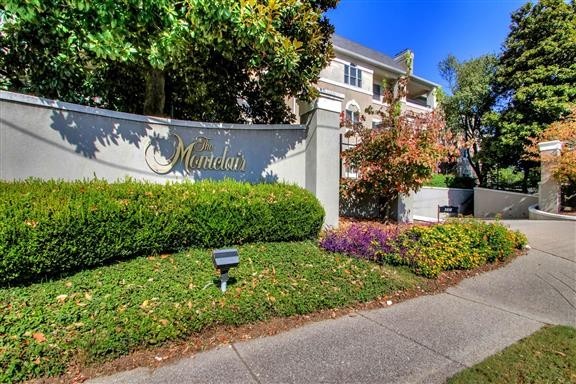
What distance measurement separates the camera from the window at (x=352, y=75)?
20656 mm

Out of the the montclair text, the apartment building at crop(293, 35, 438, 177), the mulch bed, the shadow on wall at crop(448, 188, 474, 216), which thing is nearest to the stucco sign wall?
the the montclair text

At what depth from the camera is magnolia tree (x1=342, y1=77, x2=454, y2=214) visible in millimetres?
7703

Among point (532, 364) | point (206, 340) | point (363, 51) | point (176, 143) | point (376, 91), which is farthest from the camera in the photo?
point (376, 91)

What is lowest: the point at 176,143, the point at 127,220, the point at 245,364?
the point at 245,364

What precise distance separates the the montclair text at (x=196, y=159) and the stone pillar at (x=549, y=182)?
40.3 ft

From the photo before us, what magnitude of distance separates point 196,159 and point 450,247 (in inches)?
211

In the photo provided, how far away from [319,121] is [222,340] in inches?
205

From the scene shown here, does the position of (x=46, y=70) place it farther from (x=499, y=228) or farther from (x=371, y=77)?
(x=371, y=77)

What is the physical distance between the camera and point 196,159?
21.0ft

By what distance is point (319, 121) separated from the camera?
711cm

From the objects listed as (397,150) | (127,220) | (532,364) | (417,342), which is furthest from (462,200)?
(127,220)

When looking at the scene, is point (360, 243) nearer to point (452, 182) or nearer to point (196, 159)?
point (196, 159)

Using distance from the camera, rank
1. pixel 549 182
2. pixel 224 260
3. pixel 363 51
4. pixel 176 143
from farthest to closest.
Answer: pixel 363 51, pixel 549 182, pixel 176 143, pixel 224 260

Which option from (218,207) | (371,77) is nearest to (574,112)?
(371,77)
